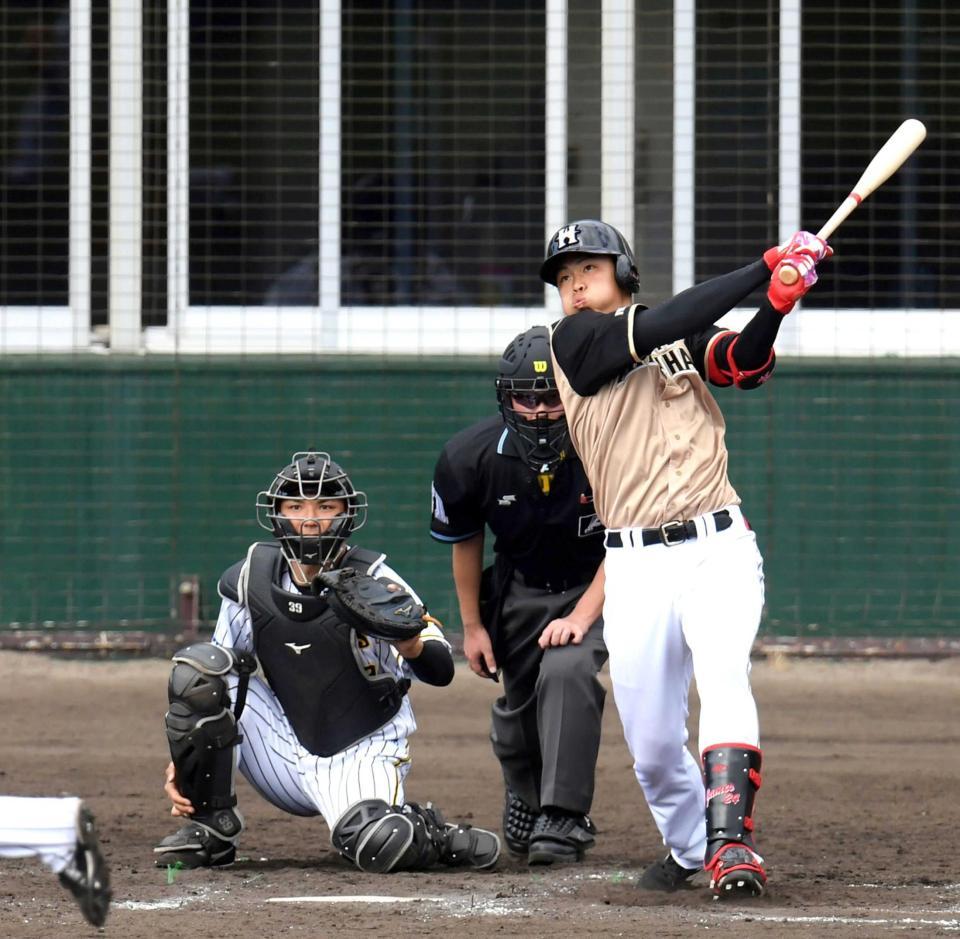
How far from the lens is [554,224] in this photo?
8.93m

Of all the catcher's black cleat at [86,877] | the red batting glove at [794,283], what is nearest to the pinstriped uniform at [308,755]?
the red batting glove at [794,283]

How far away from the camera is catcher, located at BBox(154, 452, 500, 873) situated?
491 centimetres

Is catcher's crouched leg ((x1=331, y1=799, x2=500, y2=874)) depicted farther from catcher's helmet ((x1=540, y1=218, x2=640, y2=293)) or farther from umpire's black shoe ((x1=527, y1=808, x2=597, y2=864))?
catcher's helmet ((x1=540, y1=218, x2=640, y2=293))

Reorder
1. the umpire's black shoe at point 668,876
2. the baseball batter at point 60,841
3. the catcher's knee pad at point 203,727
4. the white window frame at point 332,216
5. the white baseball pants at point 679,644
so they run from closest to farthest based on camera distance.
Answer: the baseball batter at point 60,841, the white baseball pants at point 679,644, the umpire's black shoe at point 668,876, the catcher's knee pad at point 203,727, the white window frame at point 332,216

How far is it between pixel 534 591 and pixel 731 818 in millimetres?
1371

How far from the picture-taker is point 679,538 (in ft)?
14.6

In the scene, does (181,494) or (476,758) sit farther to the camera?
(181,494)

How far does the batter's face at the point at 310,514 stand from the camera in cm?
505

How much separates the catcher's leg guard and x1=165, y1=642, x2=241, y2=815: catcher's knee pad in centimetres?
132

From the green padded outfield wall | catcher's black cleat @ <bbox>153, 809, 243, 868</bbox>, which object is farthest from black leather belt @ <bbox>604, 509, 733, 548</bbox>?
the green padded outfield wall

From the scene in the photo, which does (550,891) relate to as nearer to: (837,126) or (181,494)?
(181,494)

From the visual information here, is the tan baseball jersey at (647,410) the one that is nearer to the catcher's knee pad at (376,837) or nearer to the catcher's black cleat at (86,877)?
the catcher's knee pad at (376,837)

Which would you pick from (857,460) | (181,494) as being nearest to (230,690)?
(181,494)

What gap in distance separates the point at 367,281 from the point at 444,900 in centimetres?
487
